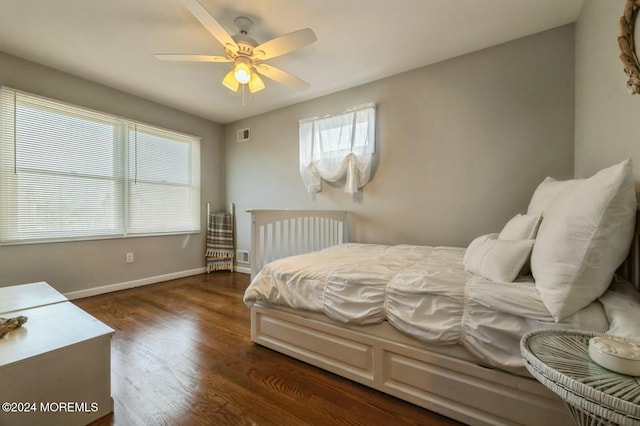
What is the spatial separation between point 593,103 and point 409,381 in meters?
1.96

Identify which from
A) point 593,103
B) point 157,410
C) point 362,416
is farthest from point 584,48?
point 157,410

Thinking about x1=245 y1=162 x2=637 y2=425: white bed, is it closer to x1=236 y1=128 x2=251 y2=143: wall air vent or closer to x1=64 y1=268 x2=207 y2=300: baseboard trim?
x1=64 y1=268 x2=207 y2=300: baseboard trim

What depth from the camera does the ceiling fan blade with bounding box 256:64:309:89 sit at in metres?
2.12

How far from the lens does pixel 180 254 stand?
378 cm

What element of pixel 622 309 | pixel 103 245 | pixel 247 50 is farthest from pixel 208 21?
pixel 103 245

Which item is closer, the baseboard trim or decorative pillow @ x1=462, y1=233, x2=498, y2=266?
decorative pillow @ x1=462, y1=233, x2=498, y2=266

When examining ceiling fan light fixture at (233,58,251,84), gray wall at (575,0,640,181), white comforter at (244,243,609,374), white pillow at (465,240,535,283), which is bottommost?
white comforter at (244,243,609,374)

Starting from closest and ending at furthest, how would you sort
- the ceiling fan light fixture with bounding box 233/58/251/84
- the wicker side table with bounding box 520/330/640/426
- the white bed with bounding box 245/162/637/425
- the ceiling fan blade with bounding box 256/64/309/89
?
the wicker side table with bounding box 520/330/640/426, the white bed with bounding box 245/162/637/425, the ceiling fan light fixture with bounding box 233/58/251/84, the ceiling fan blade with bounding box 256/64/309/89

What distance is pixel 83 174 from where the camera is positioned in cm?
288

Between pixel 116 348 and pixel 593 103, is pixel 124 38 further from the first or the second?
pixel 593 103

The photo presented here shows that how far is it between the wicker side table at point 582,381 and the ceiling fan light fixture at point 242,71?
2199mm

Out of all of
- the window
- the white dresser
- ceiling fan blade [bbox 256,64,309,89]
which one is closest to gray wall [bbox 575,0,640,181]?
ceiling fan blade [bbox 256,64,309,89]

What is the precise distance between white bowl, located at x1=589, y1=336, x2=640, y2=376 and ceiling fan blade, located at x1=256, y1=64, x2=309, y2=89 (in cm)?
224

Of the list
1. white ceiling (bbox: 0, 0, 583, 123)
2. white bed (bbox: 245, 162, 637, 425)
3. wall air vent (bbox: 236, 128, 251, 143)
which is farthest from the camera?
wall air vent (bbox: 236, 128, 251, 143)
